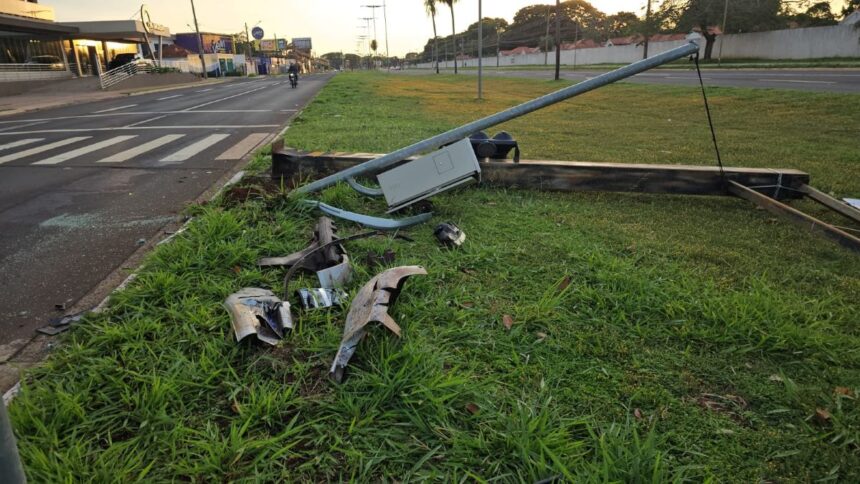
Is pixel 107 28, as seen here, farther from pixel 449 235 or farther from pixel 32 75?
pixel 449 235

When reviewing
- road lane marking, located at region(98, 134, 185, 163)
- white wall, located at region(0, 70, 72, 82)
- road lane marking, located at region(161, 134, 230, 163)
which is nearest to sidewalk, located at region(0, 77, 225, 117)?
white wall, located at region(0, 70, 72, 82)

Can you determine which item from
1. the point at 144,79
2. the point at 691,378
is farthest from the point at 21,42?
the point at 691,378

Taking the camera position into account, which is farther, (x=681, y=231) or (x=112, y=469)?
(x=681, y=231)

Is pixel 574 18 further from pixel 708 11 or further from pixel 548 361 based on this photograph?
pixel 548 361

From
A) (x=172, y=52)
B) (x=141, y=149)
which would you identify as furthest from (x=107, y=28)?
(x=141, y=149)

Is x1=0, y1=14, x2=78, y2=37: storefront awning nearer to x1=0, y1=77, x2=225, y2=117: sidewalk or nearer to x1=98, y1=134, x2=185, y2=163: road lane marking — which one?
x1=0, y1=77, x2=225, y2=117: sidewalk

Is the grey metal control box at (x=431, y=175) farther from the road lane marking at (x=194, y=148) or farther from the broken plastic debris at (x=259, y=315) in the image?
the road lane marking at (x=194, y=148)

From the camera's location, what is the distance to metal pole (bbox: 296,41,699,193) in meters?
3.63

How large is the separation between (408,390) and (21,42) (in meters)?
46.5

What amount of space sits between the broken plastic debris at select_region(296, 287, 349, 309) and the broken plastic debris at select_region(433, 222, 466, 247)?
97 centimetres

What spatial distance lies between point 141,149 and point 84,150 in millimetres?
1028

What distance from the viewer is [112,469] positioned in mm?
1604

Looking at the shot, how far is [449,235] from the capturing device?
3451 millimetres

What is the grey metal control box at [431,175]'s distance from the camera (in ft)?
12.7
